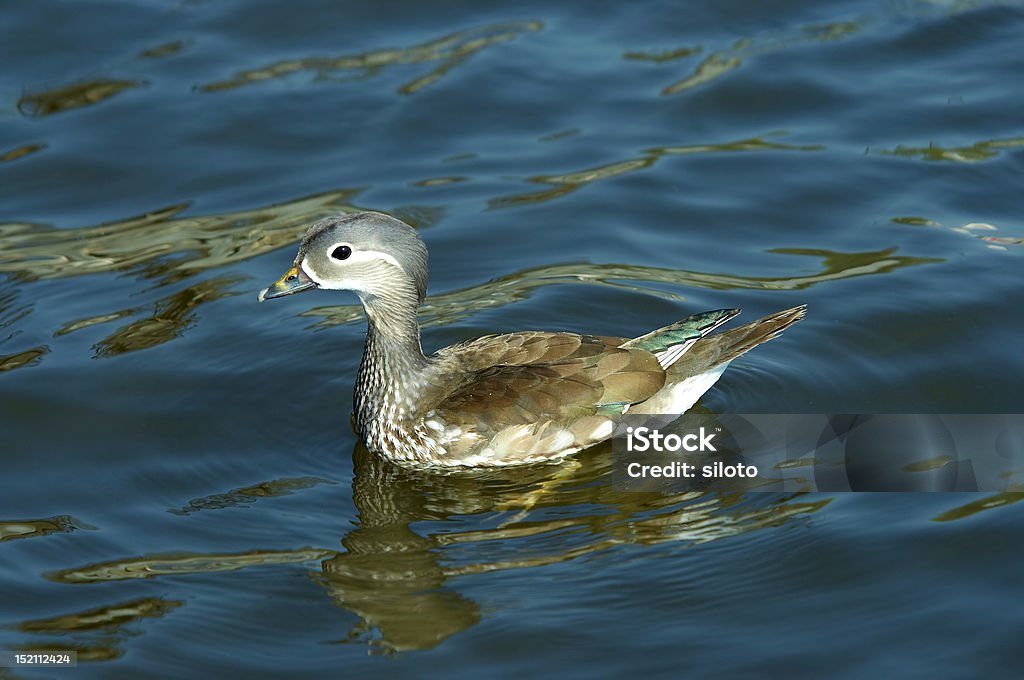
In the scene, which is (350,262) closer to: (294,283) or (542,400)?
(294,283)

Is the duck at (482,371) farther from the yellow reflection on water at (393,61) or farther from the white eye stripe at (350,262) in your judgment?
the yellow reflection on water at (393,61)

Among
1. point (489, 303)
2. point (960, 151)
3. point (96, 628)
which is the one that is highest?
point (960, 151)

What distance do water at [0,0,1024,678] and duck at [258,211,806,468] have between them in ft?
0.72

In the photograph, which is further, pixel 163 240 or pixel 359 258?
pixel 163 240

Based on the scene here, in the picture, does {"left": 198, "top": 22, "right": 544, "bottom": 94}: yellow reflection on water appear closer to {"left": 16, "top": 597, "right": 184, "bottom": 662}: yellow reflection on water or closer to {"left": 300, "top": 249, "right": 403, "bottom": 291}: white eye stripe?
{"left": 300, "top": 249, "right": 403, "bottom": 291}: white eye stripe

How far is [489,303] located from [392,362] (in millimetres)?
1649

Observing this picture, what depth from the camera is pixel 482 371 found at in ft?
28.3

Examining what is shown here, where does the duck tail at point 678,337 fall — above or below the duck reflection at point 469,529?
above

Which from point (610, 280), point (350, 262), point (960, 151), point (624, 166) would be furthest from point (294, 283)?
point (960, 151)

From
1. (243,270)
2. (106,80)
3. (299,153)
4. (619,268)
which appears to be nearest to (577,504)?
(619,268)

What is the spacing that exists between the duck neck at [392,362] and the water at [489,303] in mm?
389

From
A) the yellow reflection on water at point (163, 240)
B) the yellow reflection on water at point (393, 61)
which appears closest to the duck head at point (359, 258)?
the yellow reflection on water at point (163, 240)

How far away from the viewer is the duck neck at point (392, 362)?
8.65m

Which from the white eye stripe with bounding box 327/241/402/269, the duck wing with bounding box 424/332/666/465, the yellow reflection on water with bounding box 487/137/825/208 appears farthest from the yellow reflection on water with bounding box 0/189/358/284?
the duck wing with bounding box 424/332/666/465
